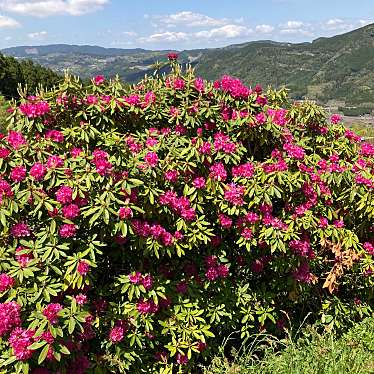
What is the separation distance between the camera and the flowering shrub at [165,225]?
3.05 metres

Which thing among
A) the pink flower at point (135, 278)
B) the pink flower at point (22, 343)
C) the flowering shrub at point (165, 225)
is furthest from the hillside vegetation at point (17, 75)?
the pink flower at point (22, 343)

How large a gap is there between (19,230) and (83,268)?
1.90 ft

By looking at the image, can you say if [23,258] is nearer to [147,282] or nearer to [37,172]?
[37,172]

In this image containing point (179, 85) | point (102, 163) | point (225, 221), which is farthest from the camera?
point (179, 85)

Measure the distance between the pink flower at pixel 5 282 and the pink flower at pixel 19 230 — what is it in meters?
0.32

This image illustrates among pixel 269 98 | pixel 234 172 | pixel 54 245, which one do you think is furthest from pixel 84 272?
pixel 269 98

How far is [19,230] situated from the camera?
3.17 m

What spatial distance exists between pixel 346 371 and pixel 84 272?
6.99ft

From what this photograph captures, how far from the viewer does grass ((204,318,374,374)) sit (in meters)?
3.41

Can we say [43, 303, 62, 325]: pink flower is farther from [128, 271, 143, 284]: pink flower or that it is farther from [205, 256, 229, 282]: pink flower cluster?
[205, 256, 229, 282]: pink flower cluster

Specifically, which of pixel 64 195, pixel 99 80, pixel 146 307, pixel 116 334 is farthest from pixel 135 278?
pixel 99 80

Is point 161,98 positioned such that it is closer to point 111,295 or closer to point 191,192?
point 191,192

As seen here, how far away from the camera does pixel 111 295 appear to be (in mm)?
3645

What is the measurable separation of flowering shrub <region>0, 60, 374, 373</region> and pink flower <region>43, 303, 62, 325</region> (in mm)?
11
